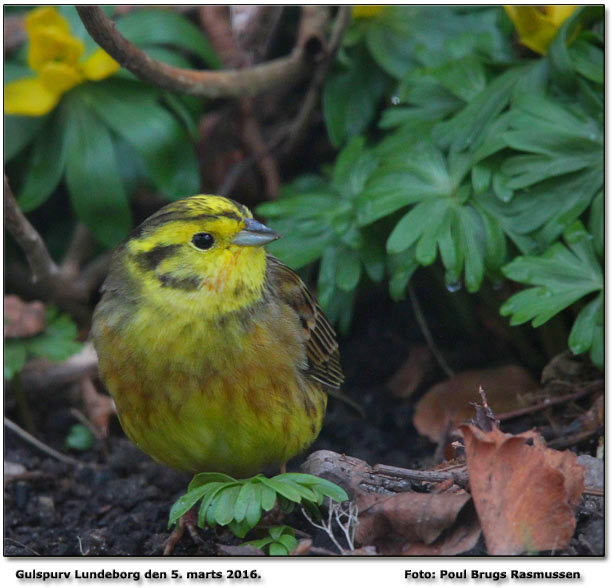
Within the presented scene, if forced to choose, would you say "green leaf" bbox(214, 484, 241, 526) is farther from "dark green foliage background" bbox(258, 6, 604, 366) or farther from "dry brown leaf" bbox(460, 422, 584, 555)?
"dark green foliage background" bbox(258, 6, 604, 366)

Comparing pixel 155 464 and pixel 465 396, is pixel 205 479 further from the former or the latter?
pixel 465 396

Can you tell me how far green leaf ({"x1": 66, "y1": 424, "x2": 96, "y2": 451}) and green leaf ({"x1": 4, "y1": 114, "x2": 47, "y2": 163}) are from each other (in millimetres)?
1285

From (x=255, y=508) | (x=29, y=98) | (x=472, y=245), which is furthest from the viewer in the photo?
(x=29, y=98)

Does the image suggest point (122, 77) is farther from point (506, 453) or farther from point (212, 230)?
point (506, 453)

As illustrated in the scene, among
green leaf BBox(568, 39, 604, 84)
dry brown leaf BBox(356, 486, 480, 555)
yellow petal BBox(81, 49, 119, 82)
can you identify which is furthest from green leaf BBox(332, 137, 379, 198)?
dry brown leaf BBox(356, 486, 480, 555)

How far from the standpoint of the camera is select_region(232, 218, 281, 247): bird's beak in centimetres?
282

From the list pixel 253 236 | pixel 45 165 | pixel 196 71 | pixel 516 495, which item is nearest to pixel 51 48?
pixel 45 165

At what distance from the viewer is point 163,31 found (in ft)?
15.0

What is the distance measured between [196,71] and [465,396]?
1867mm

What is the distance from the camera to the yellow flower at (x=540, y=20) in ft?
12.5

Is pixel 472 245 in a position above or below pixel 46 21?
below

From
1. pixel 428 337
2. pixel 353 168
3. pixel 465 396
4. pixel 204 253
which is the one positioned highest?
pixel 204 253

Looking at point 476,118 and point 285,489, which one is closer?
point 285,489

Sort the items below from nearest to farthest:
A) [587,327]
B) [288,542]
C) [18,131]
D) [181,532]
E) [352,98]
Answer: [288,542] < [181,532] < [587,327] < [18,131] < [352,98]
